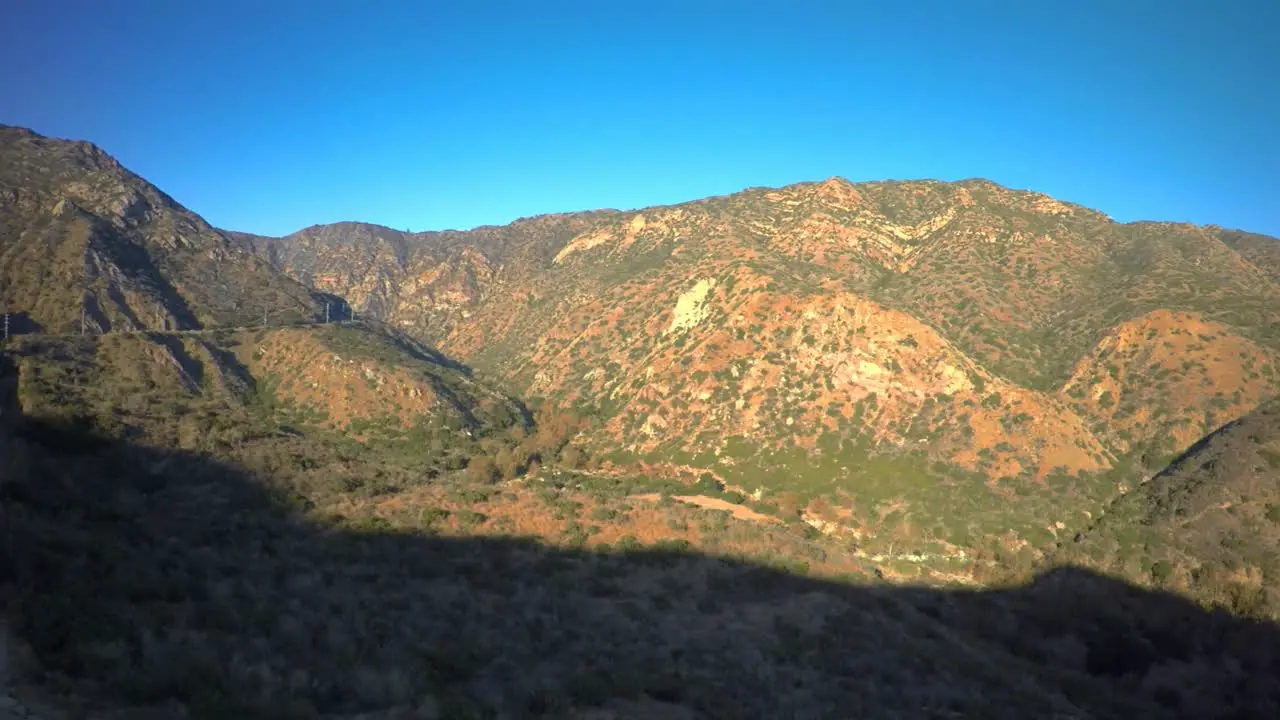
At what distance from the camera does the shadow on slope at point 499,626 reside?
1141 centimetres

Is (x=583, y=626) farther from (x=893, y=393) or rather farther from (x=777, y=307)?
(x=777, y=307)

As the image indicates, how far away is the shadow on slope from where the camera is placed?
1141cm

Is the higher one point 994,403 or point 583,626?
point 994,403

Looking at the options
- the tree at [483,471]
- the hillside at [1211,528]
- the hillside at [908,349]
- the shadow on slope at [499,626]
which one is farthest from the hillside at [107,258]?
the hillside at [1211,528]

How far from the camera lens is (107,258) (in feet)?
230

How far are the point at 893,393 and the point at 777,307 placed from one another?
15.3 m

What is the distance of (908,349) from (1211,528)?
2366 centimetres

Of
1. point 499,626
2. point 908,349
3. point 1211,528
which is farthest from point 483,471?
point 1211,528

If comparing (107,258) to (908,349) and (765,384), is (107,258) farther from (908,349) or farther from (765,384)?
(908,349)

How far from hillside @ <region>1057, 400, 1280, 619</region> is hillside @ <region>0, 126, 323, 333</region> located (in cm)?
8218

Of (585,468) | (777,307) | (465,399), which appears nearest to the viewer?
(585,468)

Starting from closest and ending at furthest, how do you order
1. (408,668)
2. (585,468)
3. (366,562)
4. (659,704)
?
(408,668) → (659,704) → (366,562) → (585,468)

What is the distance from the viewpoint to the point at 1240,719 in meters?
20.0

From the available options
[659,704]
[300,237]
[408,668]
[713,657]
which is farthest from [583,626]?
[300,237]
